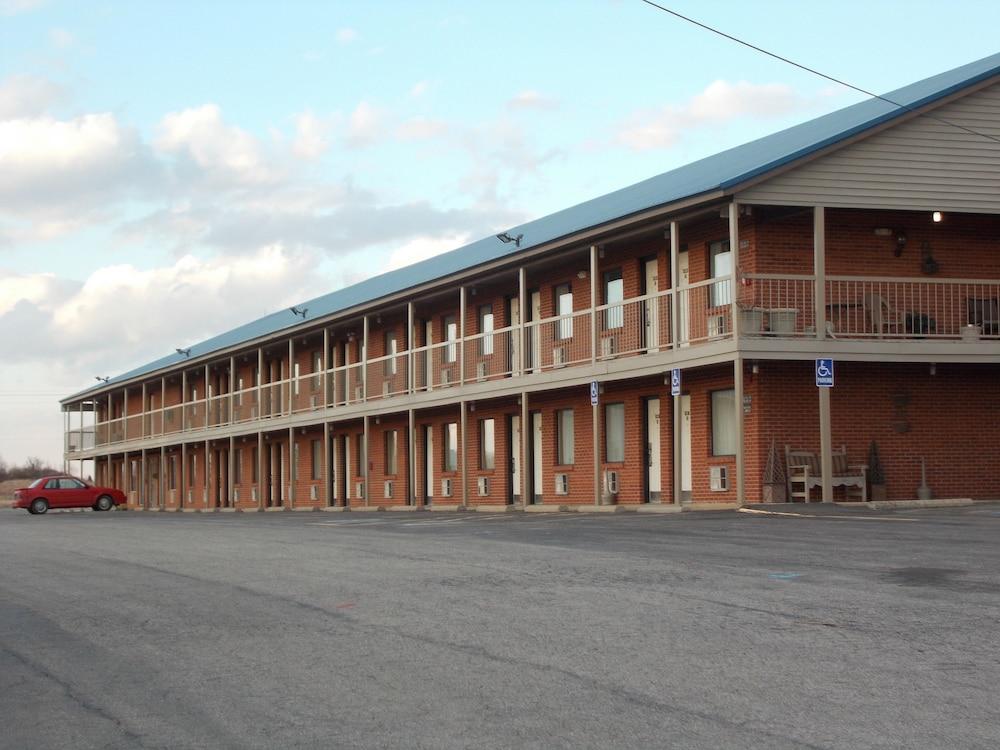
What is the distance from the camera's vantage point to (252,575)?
12586mm

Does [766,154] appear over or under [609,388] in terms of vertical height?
over

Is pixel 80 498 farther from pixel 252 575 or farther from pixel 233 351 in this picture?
pixel 252 575

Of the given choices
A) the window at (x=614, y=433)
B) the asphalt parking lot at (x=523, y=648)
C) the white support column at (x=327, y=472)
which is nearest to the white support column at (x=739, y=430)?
the window at (x=614, y=433)

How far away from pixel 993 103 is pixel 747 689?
19.8 meters

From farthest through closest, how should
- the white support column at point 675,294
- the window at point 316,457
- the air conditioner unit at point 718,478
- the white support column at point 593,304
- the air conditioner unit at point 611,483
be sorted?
1. the window at point 316,457
2. the air conditioner unit at point 611,483
3. the white support column at point 593,304
4. the air conditioner unit at point 718,478
5. the white support column at point 675,294

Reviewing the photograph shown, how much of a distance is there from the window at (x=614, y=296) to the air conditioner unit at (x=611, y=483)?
3056 mm

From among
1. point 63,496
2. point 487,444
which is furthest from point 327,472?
point 63,496

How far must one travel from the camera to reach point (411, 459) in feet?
106

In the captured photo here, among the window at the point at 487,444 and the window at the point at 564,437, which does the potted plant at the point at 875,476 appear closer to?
the window at the point at 564,437

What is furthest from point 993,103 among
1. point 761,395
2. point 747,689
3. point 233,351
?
point 233,351

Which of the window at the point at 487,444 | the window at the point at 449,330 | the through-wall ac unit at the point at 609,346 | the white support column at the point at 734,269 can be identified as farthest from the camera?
the window at the point at 449,330

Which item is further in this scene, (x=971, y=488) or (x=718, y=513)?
(x=971, y=488)

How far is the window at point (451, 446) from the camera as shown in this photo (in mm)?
34500

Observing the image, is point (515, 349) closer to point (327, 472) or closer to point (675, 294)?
point (675, 294)
